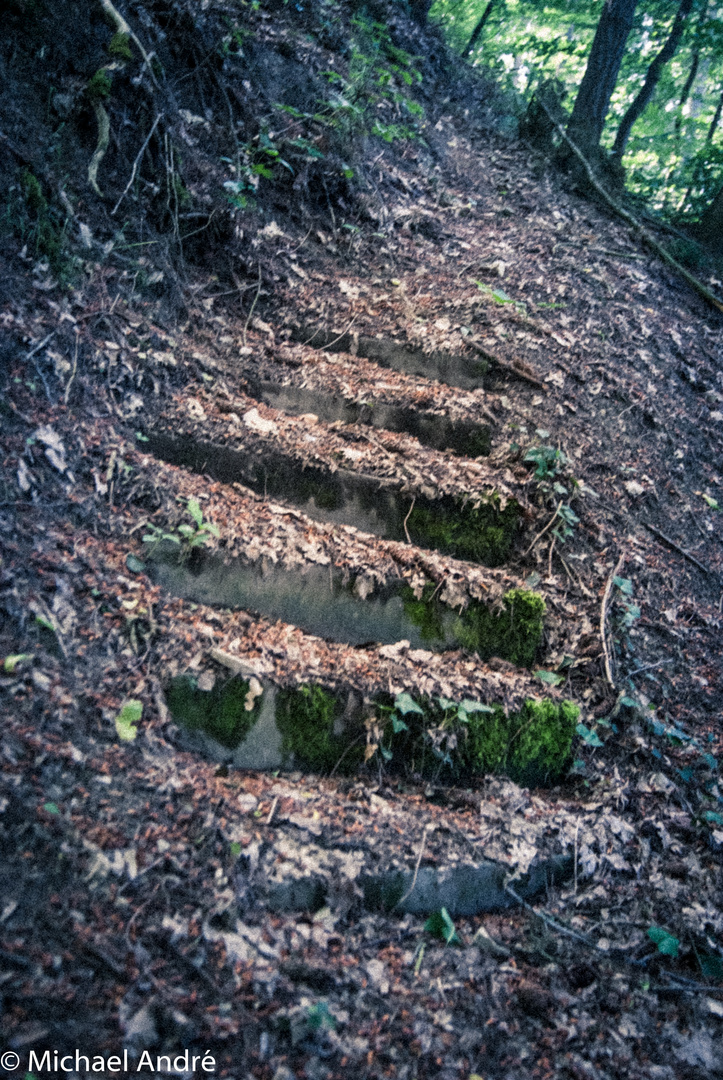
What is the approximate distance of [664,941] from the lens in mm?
2758

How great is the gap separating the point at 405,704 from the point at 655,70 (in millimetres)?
11614

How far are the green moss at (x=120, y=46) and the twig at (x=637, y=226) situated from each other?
658 cm

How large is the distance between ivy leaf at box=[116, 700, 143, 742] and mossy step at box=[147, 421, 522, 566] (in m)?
1.60

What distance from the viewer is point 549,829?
2998 mm

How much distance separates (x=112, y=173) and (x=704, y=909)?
18.4ft

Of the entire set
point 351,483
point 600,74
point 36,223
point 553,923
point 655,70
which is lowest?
point 553,923

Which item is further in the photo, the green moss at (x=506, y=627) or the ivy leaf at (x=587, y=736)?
the green moss at (x=506, y=627)

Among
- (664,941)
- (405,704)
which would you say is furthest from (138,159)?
(664,941)

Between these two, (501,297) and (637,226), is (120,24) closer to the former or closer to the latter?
(501,297)

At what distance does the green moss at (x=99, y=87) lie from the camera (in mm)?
3953

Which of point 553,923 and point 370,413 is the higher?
point 370,413

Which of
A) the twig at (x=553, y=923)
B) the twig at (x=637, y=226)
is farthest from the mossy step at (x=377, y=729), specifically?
the twig at (x=637, y=226)

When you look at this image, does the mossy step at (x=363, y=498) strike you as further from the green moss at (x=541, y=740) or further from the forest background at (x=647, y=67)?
the forest background at (x=647, y=67)

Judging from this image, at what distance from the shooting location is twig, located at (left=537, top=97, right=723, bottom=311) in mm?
7469
